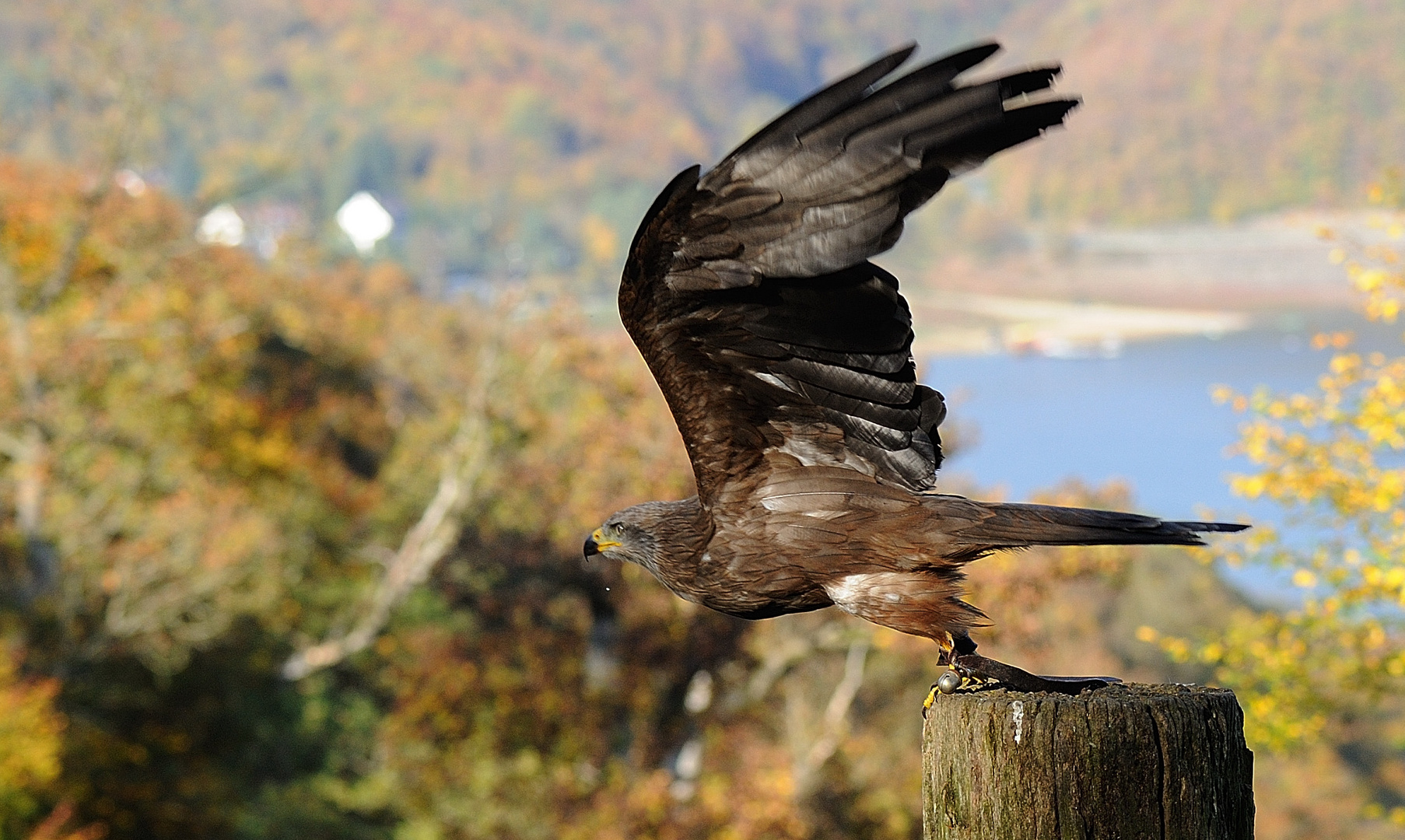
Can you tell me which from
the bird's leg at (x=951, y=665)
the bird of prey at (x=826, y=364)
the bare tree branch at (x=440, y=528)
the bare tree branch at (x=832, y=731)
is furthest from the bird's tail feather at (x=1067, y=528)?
the bare tree branch at (x=440, y=528)

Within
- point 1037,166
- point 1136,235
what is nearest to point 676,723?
point 1136,235

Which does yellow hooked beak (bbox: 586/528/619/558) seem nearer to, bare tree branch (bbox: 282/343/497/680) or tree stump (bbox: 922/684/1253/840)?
tree stump (bbox: 922/684/1253/840)

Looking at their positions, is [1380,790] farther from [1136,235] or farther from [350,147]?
[350,147]

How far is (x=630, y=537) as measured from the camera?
338cm

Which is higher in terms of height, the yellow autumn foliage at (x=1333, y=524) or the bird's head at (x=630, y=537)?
the yellow autumn foliage at (x=1333, y=524)

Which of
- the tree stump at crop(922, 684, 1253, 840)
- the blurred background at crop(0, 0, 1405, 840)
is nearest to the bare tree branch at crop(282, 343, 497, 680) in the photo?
the blurred background at crop(0, 0, 1405, 840)

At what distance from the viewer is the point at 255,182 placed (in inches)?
626

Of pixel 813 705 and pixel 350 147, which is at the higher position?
pixel 350 147

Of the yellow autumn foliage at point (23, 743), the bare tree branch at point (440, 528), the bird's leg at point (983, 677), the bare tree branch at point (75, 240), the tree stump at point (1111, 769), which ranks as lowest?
the yellow autumn foliage at point (23, 743)

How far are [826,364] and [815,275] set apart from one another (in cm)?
28

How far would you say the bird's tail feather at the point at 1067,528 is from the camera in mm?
2322

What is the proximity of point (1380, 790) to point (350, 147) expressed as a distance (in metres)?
52.2

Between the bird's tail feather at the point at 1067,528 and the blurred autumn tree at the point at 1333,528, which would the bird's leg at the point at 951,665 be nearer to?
the bird's tail feather at the point at 1067,528

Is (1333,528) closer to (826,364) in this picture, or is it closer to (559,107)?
(826,364)
